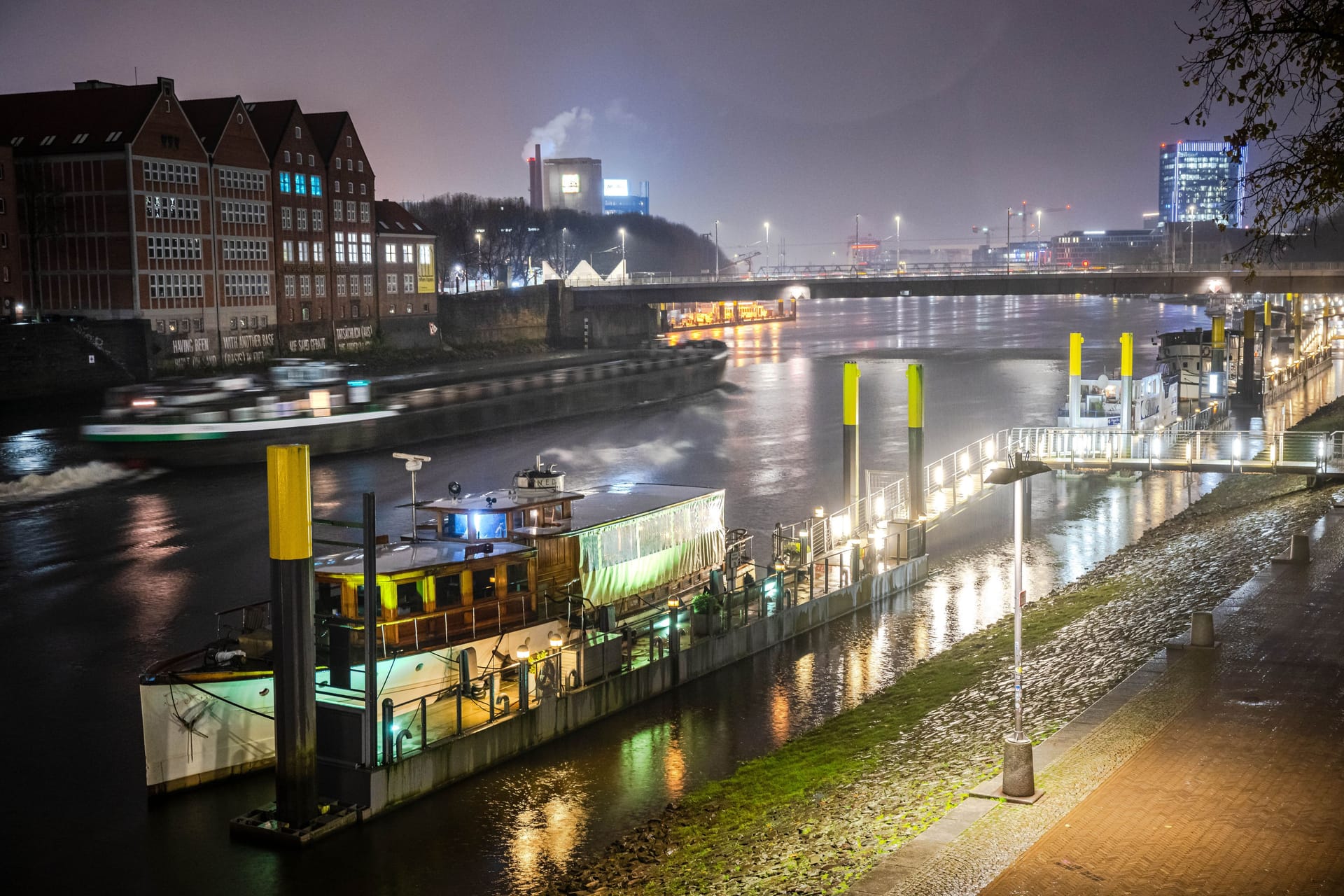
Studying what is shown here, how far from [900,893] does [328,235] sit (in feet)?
263

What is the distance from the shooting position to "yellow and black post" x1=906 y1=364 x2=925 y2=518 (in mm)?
32219

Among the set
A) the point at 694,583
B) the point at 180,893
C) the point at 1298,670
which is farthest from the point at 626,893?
the point at 694,583

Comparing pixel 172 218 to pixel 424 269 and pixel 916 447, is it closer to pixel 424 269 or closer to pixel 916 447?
pixel 424 269

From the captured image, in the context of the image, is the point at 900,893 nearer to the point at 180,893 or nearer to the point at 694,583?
the point at 180,893

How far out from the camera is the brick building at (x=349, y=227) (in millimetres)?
86000

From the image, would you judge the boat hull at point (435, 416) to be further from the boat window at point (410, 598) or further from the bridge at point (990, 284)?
the boat window at point (410, 598)

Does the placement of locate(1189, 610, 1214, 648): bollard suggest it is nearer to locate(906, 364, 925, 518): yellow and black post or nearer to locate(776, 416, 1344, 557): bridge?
locate(776, 416, 1344, 557): bridge

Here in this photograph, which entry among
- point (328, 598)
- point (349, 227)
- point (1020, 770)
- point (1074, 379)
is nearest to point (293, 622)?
point (328, 598)

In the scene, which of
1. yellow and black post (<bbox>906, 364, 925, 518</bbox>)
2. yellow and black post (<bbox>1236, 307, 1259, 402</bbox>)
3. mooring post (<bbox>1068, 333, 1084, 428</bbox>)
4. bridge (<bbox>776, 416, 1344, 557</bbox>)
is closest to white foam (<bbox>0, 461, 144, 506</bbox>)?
bridge (<bbox>776, 416, 1344, 557</bbox>)

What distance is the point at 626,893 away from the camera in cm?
1393

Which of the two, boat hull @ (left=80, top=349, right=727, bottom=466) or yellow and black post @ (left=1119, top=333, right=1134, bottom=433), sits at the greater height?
yellow and black post @ (left=1119, top=333, right=1134, bottom=433)

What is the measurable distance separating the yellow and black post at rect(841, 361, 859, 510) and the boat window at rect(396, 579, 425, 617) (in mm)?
14342

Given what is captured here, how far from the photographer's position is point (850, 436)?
32688mm

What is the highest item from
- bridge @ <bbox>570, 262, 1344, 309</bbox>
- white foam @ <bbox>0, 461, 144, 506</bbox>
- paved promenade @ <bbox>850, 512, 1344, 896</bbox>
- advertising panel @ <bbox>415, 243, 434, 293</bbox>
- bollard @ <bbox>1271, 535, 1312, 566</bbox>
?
advertising panel @ <bbox>415, 243, 434, 293</bbox>
